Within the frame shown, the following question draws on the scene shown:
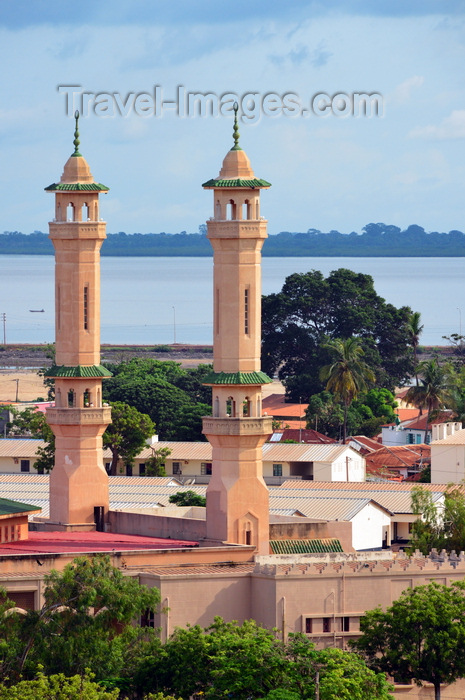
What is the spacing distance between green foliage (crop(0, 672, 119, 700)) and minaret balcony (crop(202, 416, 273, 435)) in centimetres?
1349

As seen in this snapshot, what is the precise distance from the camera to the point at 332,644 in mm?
53344

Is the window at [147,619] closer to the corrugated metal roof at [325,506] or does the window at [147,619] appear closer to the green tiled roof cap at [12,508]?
the green tiled roof cap at [12,508]

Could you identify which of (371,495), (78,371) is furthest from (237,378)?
(371,495)

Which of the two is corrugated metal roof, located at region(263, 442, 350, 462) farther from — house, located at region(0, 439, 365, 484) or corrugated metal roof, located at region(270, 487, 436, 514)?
corrugated metal roof, located at region(270, 487, 436, 514)

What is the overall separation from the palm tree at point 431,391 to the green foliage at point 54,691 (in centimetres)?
6957

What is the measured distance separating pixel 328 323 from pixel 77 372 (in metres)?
84.9

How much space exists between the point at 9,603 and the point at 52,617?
1.52 metres

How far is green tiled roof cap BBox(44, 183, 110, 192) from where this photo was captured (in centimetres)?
6191

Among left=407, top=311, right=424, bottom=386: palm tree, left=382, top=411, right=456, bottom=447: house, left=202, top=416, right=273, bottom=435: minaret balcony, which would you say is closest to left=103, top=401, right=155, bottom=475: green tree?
left=382, top=411, right=456, bottom=447: house

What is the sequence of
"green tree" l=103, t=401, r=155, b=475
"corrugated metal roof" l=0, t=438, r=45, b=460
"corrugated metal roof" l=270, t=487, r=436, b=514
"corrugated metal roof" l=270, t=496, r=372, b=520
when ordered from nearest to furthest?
"corrugated metal roof" l=270, t=496, r=372, b=520
"corrugated metal roof" l=270, t=487, r=436, b=514
"green tree" l=103, t=401, r=155, b=475
"corrugated metal roof" l=0, t=438, r=45, b=460

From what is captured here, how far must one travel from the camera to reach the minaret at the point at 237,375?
189ft

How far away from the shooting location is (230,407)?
5838 centimetres

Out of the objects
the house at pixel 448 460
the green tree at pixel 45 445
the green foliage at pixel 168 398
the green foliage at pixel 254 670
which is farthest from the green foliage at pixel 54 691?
the green foliage at pixel 168 398

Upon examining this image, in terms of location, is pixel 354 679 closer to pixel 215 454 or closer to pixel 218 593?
pixel 218 593
